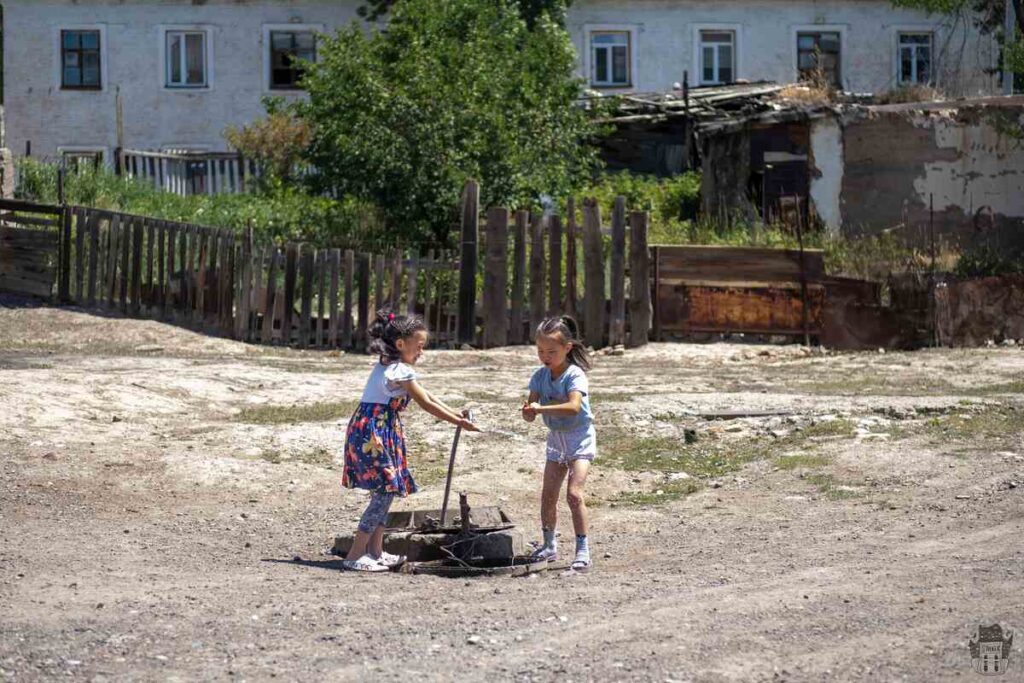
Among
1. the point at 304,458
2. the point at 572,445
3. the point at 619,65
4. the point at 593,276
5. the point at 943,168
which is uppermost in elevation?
the point at 619,65

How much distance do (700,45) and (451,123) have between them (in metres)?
15.0

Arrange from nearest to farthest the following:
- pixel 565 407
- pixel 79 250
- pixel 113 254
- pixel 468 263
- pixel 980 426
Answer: pixel 565 407
pixel 980 426
pixel 468 263
pixel 113 254
pixel 79 250

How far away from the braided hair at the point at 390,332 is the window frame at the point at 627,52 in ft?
85.9

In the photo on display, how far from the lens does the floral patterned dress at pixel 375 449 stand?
23.6ft

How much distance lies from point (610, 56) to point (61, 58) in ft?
39.8

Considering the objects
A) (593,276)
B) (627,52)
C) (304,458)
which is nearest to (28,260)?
(593,276)

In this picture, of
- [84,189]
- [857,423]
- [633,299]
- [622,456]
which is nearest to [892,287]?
[633,299]

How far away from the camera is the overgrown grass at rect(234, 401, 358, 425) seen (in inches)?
449

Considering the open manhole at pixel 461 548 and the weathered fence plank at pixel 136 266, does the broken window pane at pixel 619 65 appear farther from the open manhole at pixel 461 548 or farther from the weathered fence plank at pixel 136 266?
the open manhole at pixel 461 548

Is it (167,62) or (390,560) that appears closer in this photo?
(390,560)

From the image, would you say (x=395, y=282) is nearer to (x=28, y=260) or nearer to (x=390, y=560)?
(x=28, y=260)

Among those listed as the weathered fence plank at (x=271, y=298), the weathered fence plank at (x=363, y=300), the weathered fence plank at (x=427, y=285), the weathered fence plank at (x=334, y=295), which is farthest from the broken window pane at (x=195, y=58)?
the weathered fence plank at (x=427, y=285)

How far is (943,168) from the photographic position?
74.2 feet

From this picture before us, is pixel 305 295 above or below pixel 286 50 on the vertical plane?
below
